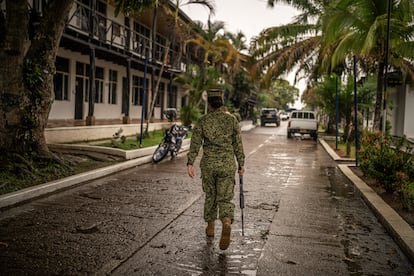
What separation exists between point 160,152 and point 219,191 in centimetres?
832

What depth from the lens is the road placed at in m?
4.32

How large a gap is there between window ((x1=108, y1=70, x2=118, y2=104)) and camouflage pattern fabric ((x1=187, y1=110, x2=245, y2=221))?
71.0ft

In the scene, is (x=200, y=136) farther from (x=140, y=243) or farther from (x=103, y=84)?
(x=103, y=84)

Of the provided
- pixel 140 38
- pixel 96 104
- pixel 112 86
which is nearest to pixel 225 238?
pixel 96 104

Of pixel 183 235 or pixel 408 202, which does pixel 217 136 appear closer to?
pixel 183 235

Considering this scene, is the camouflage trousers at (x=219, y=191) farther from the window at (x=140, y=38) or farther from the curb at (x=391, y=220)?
the window at (x=140, y=38)

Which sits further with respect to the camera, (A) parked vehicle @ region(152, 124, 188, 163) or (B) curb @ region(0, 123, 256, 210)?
(A) parked vehicle @ region(152, 124, 188, 163)

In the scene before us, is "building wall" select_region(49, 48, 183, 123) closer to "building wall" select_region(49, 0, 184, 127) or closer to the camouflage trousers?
"building wall" select_region(49, 0, 184, 127)

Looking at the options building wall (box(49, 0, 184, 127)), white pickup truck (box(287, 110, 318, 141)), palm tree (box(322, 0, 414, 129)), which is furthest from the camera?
white pickup truck (box(287, 110, 318, 141))

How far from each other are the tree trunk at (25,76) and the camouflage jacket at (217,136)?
18.1 ft

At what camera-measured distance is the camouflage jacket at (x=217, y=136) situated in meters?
5.04

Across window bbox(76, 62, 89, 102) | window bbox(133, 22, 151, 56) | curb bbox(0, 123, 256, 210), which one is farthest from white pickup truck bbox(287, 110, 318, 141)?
curb bbox(0, 123, 256, 210)

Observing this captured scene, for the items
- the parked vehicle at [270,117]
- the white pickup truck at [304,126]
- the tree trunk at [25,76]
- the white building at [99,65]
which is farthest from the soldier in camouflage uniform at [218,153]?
the parked vehicle at [270,117]

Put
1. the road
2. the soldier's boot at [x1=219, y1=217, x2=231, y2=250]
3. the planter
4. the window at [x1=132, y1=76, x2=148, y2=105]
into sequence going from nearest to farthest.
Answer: the road
the soldier's boot at [x1=219, y1=217, x2=231, y2=250]
the planter
the window at [x1=132, y1=76, x2=148, y2=105]
